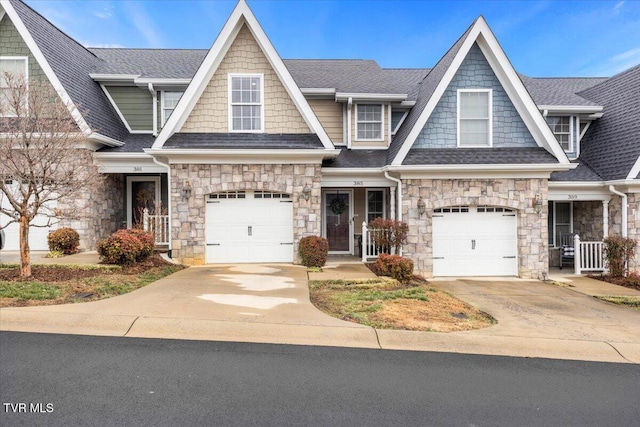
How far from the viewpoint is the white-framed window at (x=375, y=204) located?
15.0 m

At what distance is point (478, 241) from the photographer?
11.8m

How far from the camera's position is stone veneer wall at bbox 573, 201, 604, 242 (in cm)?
1305

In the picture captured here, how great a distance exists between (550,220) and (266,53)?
12.5m

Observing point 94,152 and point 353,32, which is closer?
point 94,152

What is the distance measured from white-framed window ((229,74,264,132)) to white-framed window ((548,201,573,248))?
38.7 feet

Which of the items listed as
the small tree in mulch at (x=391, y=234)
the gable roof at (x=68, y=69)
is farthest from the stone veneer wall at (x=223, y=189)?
the gable roof at (x=68, y=69)

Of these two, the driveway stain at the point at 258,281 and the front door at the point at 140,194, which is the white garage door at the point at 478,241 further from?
the front door at the point at 140,194

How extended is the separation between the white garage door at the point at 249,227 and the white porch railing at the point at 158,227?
2.04m

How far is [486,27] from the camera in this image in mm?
11078

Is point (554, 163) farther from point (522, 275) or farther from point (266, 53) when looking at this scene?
point (266, 53)

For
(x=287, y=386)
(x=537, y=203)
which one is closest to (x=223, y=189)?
(x=287, y=386)

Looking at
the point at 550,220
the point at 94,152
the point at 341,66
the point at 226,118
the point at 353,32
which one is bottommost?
the point at 550,220

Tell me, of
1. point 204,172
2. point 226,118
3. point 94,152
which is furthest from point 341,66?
point 94,152

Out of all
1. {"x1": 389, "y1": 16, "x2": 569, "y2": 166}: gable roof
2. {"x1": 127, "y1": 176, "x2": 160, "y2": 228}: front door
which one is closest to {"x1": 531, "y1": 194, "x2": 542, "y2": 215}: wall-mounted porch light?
{"x1": 389, "y1": 16, "x2": 569, "y2": 166}: gable roof
